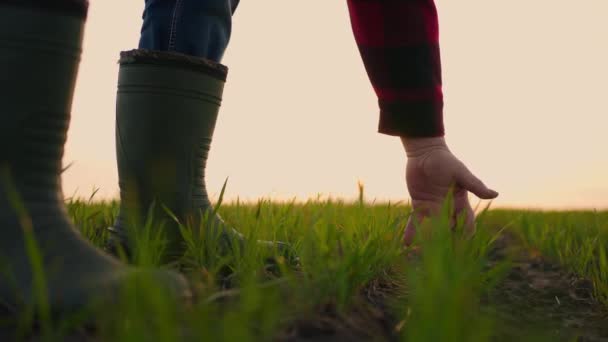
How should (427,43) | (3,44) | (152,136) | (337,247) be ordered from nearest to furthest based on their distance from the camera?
(3,44)
(337,247)
(152,136)
(427,43)

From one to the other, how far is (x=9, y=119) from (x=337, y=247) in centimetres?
77

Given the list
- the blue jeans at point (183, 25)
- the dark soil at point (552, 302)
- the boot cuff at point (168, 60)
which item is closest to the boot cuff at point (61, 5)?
the boot cuff at point (168, 60)

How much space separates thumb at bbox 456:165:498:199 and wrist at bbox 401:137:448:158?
0.11m

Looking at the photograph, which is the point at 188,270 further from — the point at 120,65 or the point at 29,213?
the point at 120,65

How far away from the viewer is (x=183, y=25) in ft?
6.15

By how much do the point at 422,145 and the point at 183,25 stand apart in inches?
35.9

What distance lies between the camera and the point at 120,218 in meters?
1.85

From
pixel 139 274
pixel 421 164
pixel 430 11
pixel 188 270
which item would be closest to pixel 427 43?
pixel 430 11

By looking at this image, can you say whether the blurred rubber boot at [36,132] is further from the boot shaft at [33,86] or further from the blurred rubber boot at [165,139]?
the blurred rubber boot at [165,139]

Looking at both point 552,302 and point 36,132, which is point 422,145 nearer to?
point 552,302

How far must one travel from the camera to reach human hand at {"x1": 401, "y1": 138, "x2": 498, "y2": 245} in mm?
2025

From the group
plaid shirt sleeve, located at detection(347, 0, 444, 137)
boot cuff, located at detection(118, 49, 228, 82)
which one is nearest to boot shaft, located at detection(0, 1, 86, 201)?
boot cuff, located at detection(118, 49, 228, 82)

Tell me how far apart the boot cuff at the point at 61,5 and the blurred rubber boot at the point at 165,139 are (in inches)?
19.2

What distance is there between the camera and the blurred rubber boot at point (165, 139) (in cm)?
178
